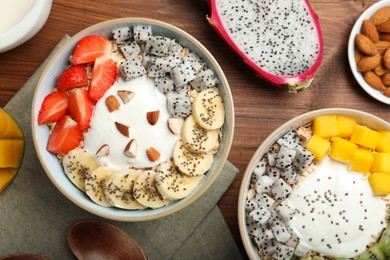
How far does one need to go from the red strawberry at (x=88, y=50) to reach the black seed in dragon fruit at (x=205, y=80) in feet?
0.96

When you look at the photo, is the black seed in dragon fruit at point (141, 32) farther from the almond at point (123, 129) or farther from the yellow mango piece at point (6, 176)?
the yellow mango piece at point (6, 176)

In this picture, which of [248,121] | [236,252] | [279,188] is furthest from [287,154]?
[236,252]

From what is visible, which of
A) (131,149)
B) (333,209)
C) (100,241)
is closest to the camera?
(131,149)

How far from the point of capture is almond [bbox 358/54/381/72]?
6.41 ft

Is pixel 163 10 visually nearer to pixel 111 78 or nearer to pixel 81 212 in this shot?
pixel 111 78

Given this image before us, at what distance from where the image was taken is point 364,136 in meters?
1.78

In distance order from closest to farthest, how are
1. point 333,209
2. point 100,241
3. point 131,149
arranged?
point 131,149, point 333,209, point 100,241

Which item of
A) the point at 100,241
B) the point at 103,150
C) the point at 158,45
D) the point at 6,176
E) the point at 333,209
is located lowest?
the point at 100,241

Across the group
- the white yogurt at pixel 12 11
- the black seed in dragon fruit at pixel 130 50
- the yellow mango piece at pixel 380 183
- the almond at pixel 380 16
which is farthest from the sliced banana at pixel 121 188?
the almond at pixel 380 16

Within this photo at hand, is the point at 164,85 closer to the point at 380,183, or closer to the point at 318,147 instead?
the point at 318,147

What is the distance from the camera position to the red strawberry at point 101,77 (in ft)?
5.65

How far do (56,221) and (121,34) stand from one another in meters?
0.65

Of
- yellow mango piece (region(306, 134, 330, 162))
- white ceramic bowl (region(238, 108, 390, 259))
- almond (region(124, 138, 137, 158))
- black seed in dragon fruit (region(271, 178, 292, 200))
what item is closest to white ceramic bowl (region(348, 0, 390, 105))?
white ceramic bowl (region(238, 108, 390, 259))

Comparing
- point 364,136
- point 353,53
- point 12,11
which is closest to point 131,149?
point 12,11
